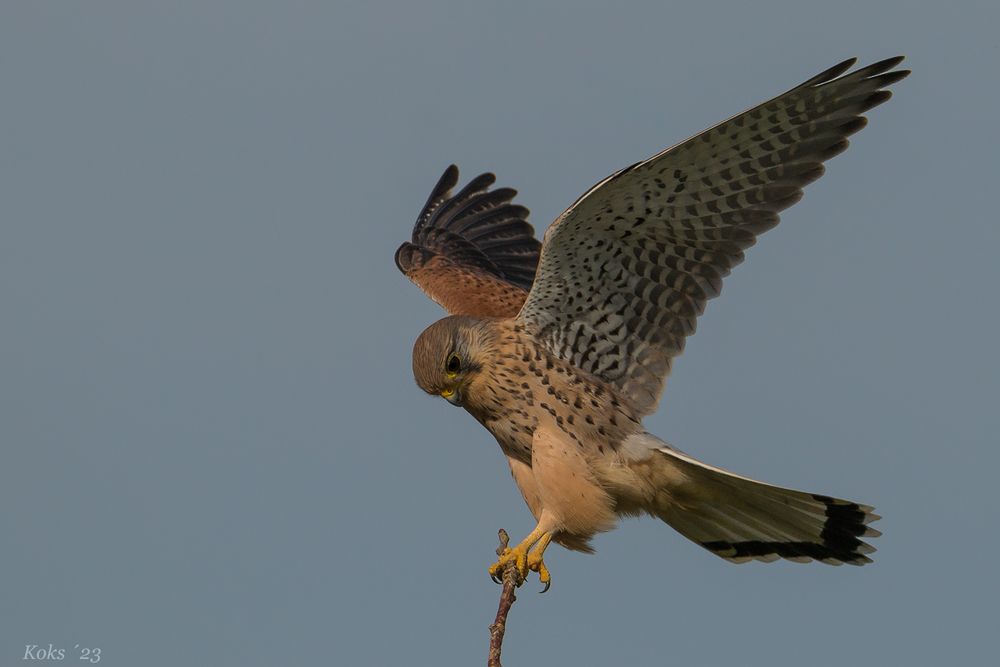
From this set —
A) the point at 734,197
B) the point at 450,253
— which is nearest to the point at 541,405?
the point at 734,197

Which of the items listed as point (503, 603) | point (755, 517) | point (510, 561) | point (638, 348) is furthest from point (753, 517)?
point (503, 603)

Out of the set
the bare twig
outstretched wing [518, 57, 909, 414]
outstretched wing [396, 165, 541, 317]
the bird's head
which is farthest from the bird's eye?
outstretched wing [396, 165, 541, 317]

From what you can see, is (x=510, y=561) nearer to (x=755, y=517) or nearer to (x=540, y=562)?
(x=540, y=562)

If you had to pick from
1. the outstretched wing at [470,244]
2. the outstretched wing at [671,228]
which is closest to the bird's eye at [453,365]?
the outstretched wing at [671,228]

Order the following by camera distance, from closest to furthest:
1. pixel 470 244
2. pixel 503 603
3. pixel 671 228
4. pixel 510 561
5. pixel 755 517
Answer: pixel 503 603 → pixel 510 561 → pixel 671 228 → pixel 755 517 → pixel 470 244

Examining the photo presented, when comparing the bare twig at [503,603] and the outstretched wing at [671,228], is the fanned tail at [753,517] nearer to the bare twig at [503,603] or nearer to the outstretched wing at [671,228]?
the outstretched wing at [671,228]

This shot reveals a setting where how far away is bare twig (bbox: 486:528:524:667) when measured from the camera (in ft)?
13.9

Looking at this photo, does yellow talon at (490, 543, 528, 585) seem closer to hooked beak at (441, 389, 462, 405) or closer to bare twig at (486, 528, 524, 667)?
bare twig at (486, 528, 524, 667)

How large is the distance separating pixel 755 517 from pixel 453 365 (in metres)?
1.44

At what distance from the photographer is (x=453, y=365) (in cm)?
582

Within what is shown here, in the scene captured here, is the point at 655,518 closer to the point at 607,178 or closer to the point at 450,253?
the point at 607,178

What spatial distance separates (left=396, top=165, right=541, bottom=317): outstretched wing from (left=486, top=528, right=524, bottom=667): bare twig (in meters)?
2.03

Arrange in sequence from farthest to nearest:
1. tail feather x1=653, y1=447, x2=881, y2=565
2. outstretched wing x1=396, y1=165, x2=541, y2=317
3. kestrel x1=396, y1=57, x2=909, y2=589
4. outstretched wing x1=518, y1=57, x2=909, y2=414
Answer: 1. outstretched wing x1=396, y1=165, x2=541, y2=317
2. tail feather x1=653, y1=447, x2=881, y2=565
3. kestrel x1=396, y1=57, x2=909, y2=589
4. outstretched wing x1=518, y1=57, x2=909, y2=414

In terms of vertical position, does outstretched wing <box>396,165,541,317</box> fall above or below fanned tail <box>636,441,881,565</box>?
above
